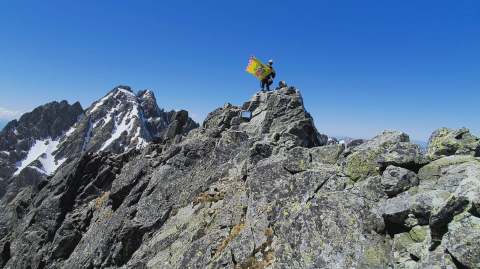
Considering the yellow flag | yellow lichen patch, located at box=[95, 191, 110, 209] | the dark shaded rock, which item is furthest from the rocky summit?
the yellow flag

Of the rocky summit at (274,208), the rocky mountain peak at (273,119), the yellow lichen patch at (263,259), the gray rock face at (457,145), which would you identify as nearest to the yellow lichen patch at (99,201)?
the rocky summit at (274,208)

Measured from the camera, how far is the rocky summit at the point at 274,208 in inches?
353

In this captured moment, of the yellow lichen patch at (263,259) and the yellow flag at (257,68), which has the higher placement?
the yellow flag at (257,68)

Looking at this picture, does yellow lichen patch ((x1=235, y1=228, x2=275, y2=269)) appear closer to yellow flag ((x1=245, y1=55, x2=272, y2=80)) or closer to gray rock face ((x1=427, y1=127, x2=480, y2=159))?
gray rock face ((x1=427, y1=127, x2=480, y2=159))

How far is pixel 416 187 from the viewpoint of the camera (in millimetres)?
10273

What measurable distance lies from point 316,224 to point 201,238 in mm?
8000

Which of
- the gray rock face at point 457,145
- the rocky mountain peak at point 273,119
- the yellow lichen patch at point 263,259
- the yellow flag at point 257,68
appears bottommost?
the yellow lichen patch at point 263,259

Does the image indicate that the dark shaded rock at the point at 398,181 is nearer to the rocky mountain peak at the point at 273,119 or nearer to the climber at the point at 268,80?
the rocky mountain peak at the point at 273,119

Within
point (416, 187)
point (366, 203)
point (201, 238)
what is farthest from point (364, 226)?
point (201, 238)

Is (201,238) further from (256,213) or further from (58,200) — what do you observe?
(58,200)

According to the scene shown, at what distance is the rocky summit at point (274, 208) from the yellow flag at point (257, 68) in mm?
4535

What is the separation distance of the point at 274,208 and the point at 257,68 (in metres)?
25.4

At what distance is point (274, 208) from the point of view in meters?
13.6

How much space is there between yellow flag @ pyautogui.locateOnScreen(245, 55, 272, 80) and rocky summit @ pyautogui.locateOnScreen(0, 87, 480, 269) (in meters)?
4.54
